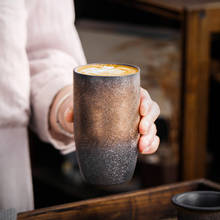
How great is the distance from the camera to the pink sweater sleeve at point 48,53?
1058 millimetres

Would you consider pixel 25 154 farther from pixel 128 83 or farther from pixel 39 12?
pixel 128 83

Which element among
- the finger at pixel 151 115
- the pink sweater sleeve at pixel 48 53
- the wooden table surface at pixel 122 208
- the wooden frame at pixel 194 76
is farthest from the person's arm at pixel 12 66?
the wooden frame at pixel 194 76

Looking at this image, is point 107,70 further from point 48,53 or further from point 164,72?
point 164,72

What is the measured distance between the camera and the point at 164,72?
1.80 metres

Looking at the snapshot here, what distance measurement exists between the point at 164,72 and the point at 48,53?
0.78 meters

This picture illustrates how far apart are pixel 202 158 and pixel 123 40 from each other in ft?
2.17

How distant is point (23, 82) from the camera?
1.04 metres

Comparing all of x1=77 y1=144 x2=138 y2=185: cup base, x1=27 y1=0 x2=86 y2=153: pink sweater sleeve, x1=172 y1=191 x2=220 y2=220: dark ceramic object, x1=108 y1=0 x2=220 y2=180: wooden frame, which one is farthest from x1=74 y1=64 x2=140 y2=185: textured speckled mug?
x1=108 y1=0 x2=220 y2=180: wooden frame

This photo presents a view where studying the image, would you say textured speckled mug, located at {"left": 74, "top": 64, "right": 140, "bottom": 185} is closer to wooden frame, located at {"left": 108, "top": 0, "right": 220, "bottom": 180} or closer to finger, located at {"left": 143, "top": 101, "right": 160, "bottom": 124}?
finger, located at {"left": 143, "top": 101, "right": 160, "bottom": 124}

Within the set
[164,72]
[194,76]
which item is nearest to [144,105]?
[194,76]

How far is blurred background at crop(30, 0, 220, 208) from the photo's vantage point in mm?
1688

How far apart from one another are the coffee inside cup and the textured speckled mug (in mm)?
26

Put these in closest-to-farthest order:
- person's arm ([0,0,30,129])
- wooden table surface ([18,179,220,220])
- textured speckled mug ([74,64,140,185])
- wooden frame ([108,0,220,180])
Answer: textured speckled mug ([74,64,140,185])
wooden table surface ([18,179,220,220])
person's arm ([0,0,30,129])
wooden frame ([108,0,220,180])

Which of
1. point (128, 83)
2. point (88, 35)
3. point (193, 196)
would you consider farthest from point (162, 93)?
point (128, 83)
